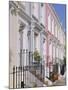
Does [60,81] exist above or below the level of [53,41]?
below

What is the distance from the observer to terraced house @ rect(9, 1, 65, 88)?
167cm

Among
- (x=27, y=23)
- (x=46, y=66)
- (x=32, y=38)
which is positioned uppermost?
(x=27, y=23)

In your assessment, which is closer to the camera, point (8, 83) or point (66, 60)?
point (8, 83)

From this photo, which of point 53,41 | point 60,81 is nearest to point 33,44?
point 53,41

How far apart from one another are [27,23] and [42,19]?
0.14 metres

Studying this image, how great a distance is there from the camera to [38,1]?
172 cm

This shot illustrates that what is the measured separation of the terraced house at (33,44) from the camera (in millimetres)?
1666

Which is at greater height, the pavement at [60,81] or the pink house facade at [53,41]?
the pink house facade at [53,41]

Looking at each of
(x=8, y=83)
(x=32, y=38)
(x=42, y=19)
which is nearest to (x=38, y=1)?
(x=42, y=19)

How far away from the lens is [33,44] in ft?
5.58

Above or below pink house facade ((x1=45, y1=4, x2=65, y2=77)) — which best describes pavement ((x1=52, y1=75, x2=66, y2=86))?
below

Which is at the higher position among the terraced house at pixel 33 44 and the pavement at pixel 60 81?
the terraced house at pixel 33 44

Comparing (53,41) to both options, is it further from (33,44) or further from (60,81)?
(60,81)

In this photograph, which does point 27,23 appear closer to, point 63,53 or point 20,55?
point 20,55
